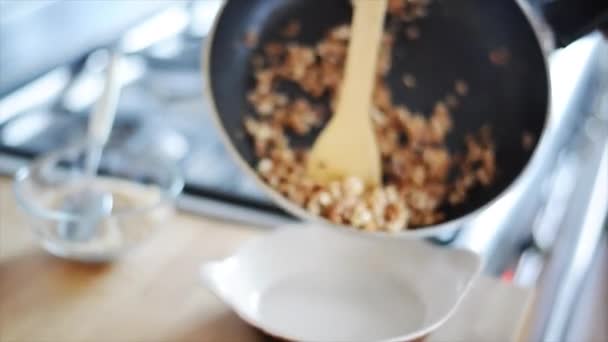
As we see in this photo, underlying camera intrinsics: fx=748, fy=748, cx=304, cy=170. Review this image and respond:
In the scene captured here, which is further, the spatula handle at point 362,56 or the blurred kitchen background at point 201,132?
the blurred kitchen background at point 201,132

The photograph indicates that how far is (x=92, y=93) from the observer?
979 millimetres

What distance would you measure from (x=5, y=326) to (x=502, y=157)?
0.42 metres

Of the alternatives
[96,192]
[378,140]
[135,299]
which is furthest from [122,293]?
[378,140]

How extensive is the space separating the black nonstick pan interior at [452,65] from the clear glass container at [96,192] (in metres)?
0.13

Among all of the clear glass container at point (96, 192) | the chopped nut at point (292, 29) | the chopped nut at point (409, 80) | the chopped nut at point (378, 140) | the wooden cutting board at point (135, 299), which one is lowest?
the wooden cutting board at point (135, 299)

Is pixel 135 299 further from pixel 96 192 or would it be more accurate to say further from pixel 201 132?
pixel 201 132

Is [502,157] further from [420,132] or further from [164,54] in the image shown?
[164,54]

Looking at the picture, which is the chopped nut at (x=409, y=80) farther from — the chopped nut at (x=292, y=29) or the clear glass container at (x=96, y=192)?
the clear glass container at (x=96, y=192)

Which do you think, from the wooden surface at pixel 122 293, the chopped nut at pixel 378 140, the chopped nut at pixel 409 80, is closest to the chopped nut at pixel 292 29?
the chopped nut at pixel 378 140

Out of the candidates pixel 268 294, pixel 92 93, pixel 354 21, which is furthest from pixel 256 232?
pixel 92 93

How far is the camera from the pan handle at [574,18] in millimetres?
542

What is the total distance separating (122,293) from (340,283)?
0.19 m

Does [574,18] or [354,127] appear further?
[354,127]

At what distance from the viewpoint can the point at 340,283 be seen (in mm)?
670
